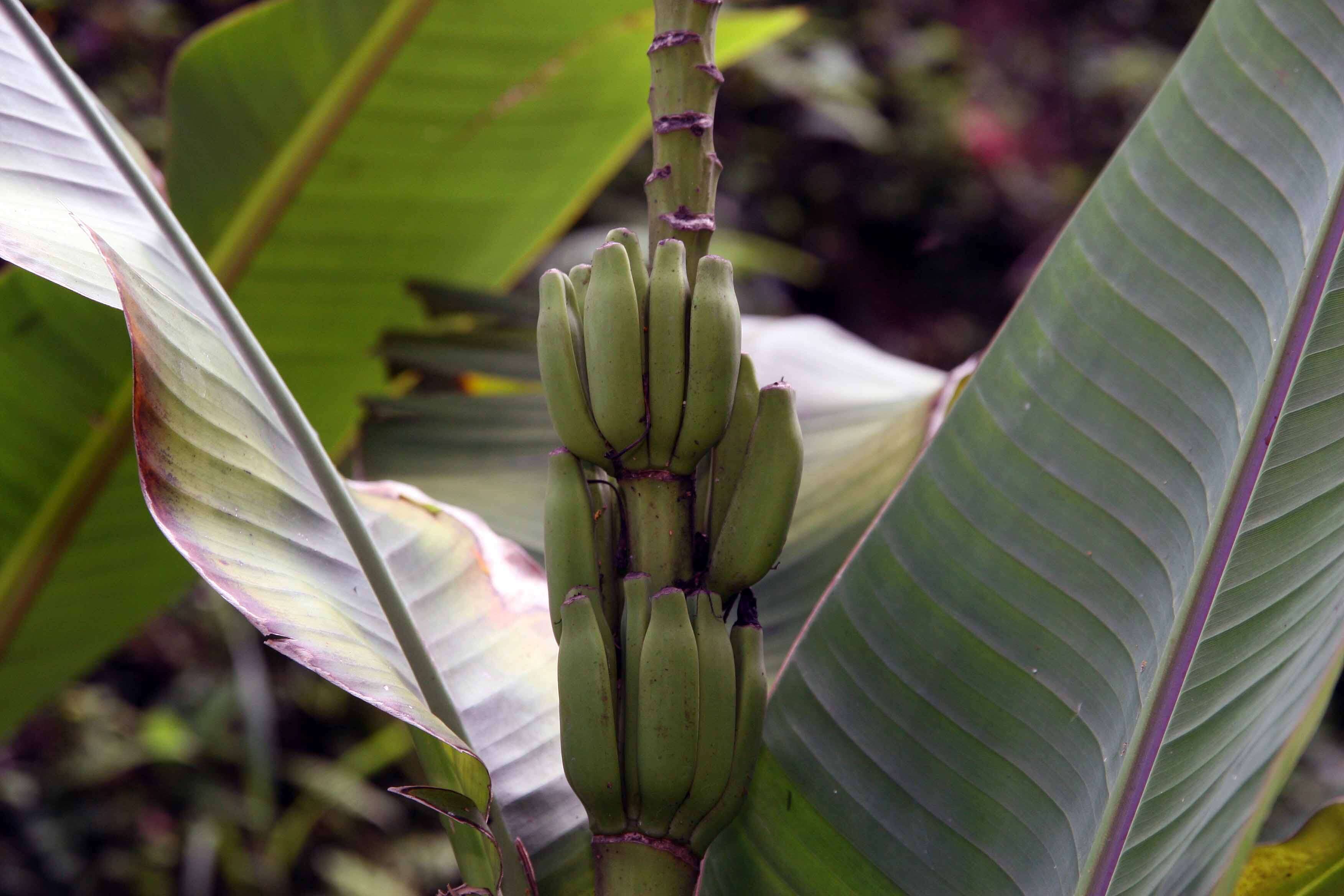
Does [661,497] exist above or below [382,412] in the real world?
above

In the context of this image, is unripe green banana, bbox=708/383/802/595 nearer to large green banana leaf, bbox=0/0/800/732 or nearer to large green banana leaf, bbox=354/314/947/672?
large green banana leaf, bbox=354/314/947/672

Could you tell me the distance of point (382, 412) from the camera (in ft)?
4.04

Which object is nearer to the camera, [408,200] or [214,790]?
[408,200]

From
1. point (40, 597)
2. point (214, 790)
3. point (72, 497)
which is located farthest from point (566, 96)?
point (214, 790)

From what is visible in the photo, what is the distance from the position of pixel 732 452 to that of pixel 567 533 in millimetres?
121

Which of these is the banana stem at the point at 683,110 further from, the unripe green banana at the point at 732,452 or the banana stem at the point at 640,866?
the banana stem at the point at 640,866

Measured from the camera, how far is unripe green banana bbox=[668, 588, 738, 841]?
0.62 m

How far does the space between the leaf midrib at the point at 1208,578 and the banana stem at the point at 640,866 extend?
277 mm

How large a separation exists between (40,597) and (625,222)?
185cm

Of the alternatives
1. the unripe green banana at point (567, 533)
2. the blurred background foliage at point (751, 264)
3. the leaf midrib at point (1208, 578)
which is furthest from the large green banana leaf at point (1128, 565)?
the blurred background foliage at point (751, 264)

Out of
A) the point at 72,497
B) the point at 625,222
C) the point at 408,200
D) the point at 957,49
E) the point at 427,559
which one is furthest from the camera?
the point at 957,49

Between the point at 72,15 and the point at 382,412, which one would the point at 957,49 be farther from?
the point at 382,412

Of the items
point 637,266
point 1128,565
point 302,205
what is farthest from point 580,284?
point 302,205

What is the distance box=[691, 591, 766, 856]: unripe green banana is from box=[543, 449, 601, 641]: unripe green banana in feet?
0.32
